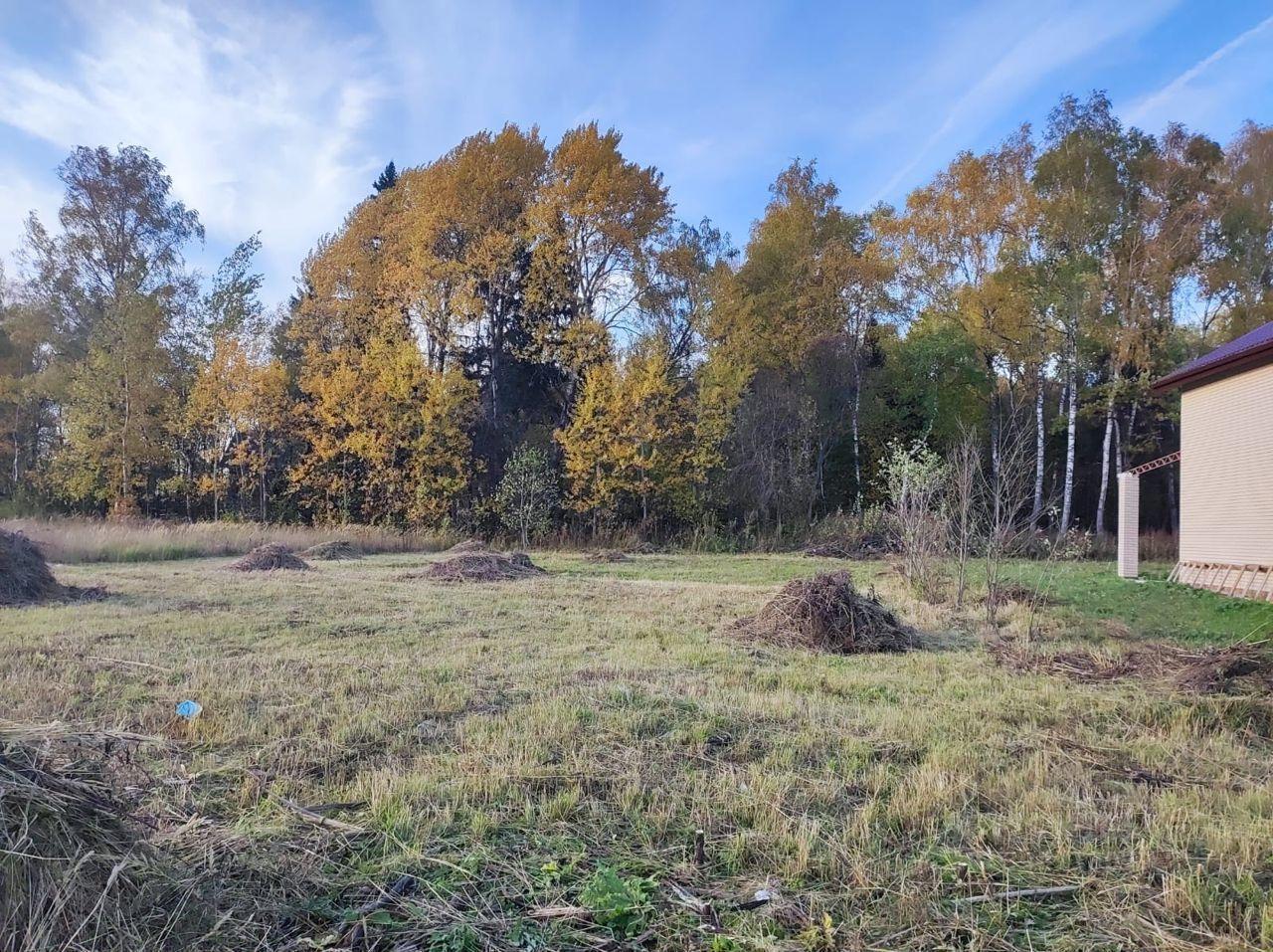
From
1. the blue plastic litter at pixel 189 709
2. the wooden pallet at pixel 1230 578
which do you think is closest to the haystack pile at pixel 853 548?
the wooden pallet at pixel 1230 578

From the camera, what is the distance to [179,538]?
55.6 ft

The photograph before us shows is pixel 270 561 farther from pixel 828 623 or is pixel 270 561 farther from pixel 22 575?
pixel 828 623

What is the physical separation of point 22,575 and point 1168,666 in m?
12.9

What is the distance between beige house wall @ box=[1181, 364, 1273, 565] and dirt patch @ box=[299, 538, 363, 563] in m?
17.8

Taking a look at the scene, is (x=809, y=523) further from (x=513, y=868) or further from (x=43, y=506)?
(x=43, y=506)

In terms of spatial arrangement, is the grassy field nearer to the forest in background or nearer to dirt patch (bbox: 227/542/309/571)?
dirt patch (bbox: 227/542/309/571)

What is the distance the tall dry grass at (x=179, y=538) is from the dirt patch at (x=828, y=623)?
13069 millimetres

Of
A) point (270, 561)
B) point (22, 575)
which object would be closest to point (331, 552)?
point (270, 561)

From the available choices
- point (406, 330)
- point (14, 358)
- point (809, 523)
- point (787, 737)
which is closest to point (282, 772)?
point (787, 737)

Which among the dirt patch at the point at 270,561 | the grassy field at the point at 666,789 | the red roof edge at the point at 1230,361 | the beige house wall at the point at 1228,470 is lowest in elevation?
the grassy field at the point at 666,789

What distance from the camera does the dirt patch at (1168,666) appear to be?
5551mm

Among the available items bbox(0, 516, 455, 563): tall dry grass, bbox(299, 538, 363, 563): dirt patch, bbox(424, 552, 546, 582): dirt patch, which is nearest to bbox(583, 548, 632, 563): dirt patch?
bbox(424, 552, 546, 582): dirt patch

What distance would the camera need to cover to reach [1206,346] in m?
22.8

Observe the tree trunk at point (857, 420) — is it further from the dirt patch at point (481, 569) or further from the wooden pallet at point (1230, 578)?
the dirt patch at point (481, 569)
